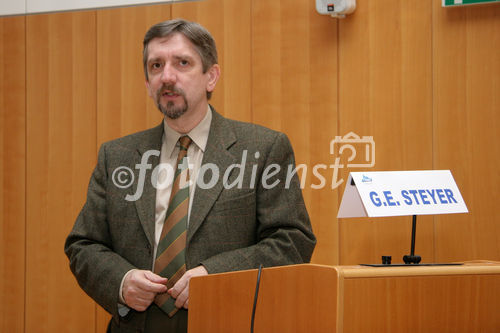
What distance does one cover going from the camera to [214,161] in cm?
222

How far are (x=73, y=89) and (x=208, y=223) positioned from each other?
78.1 inches

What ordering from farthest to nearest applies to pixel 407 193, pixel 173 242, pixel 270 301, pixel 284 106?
pixel 284 106 → pixel 173 242 → pixel 407 193 → pixel 270 301

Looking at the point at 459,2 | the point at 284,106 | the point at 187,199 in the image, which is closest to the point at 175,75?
the point at 187,199

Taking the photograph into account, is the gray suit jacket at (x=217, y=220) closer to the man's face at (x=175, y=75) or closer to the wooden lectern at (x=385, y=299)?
the man's face at (x=175, y=75)

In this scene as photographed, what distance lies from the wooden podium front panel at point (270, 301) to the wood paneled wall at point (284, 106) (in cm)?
169

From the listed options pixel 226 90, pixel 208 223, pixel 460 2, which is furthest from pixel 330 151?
pixel 208 223

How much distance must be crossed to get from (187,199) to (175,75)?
0.49 m

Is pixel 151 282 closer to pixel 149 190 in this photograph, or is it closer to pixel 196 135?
pixel 149 190

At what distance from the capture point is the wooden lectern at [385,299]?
1396mm

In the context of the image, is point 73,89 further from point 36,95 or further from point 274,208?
point 274,208

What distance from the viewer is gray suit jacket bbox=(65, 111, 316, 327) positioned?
2092 mm

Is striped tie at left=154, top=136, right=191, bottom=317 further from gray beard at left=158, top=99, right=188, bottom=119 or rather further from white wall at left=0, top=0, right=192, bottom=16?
white wall at left=0, top=0, right=192, bottom=16

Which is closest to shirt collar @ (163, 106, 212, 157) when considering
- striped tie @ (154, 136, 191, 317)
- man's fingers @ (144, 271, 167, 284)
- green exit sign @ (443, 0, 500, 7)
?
striped tie @ (154, 136, 191, 317)

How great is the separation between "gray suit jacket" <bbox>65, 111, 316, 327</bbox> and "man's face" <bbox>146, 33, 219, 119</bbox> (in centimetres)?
15
